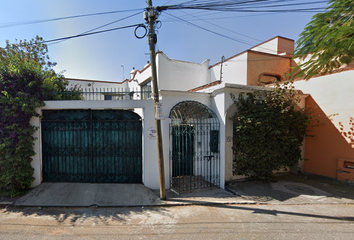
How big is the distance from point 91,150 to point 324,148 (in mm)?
9051

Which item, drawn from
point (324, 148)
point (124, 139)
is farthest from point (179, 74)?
point (324, 148)

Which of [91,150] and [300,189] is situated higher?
[91,150]

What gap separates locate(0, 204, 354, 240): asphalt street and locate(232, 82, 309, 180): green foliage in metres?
1.58

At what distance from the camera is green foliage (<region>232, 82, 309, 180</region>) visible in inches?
229

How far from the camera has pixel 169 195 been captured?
5.12 meters

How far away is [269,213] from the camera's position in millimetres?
4219

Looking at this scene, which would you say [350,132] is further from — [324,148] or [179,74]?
[179,74]

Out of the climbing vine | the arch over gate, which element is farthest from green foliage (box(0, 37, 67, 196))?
the climbing vine

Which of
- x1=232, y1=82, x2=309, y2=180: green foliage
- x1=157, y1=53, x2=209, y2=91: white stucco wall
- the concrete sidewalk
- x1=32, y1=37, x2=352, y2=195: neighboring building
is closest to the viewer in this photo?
the concrete sidewalk

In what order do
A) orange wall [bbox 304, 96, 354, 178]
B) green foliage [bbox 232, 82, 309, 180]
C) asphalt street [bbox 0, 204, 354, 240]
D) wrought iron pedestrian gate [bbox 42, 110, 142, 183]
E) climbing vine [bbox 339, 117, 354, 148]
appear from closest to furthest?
1. asphalt street [bbox 0, 204, 354, 240]
2. wrought iron pedestrian gate [bbox 42, 110, 142, 183]
3. green foliage [bbox 232, 82, 309, 180]
4. climbing vine [bbox 339, 117, 354, 148]
5. orange wall [bbox 304, 96, 354, 178]

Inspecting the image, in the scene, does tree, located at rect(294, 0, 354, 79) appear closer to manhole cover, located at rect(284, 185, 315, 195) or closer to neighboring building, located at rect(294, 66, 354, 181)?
neighboring building, located at rect(294, 66, 354, 181)

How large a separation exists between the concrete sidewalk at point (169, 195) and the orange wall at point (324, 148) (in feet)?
3.73

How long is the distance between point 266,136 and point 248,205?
2.53m

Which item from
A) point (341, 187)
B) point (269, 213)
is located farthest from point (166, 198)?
point (341, 187)
